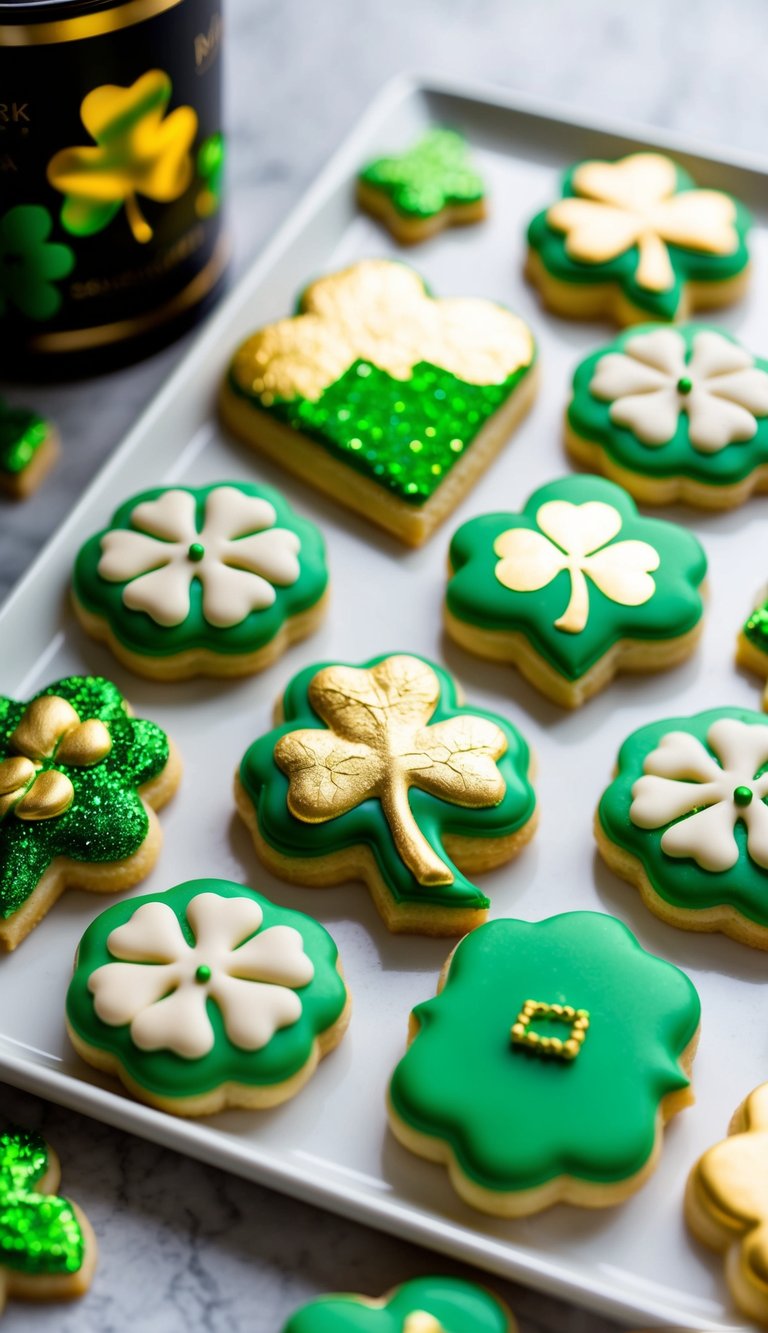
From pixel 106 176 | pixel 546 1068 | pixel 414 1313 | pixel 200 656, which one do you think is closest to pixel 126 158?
pixel 106 176

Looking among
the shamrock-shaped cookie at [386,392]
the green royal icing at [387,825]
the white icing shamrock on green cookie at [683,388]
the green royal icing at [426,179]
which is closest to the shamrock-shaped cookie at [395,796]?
the green royal icing at [387,825]

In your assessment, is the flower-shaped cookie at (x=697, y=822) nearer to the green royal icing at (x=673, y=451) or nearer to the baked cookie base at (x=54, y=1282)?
the green royal icing at (x=673, y=451)

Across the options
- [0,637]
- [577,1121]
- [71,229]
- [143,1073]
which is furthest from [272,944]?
[71,229]

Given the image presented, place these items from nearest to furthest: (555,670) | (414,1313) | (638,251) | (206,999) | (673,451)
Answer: (414,1313), (206,999), (555,670), (673,451), (638,251)

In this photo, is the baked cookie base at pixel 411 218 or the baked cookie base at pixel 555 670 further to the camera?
the baked cookie base at pixel 411 218

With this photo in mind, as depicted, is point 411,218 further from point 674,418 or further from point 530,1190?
point 530,1190

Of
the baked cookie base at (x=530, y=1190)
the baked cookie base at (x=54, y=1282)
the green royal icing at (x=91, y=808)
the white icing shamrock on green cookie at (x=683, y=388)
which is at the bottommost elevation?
the baked cookie base at (x=54, y=1282)

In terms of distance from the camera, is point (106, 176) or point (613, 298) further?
point (613, 298)
